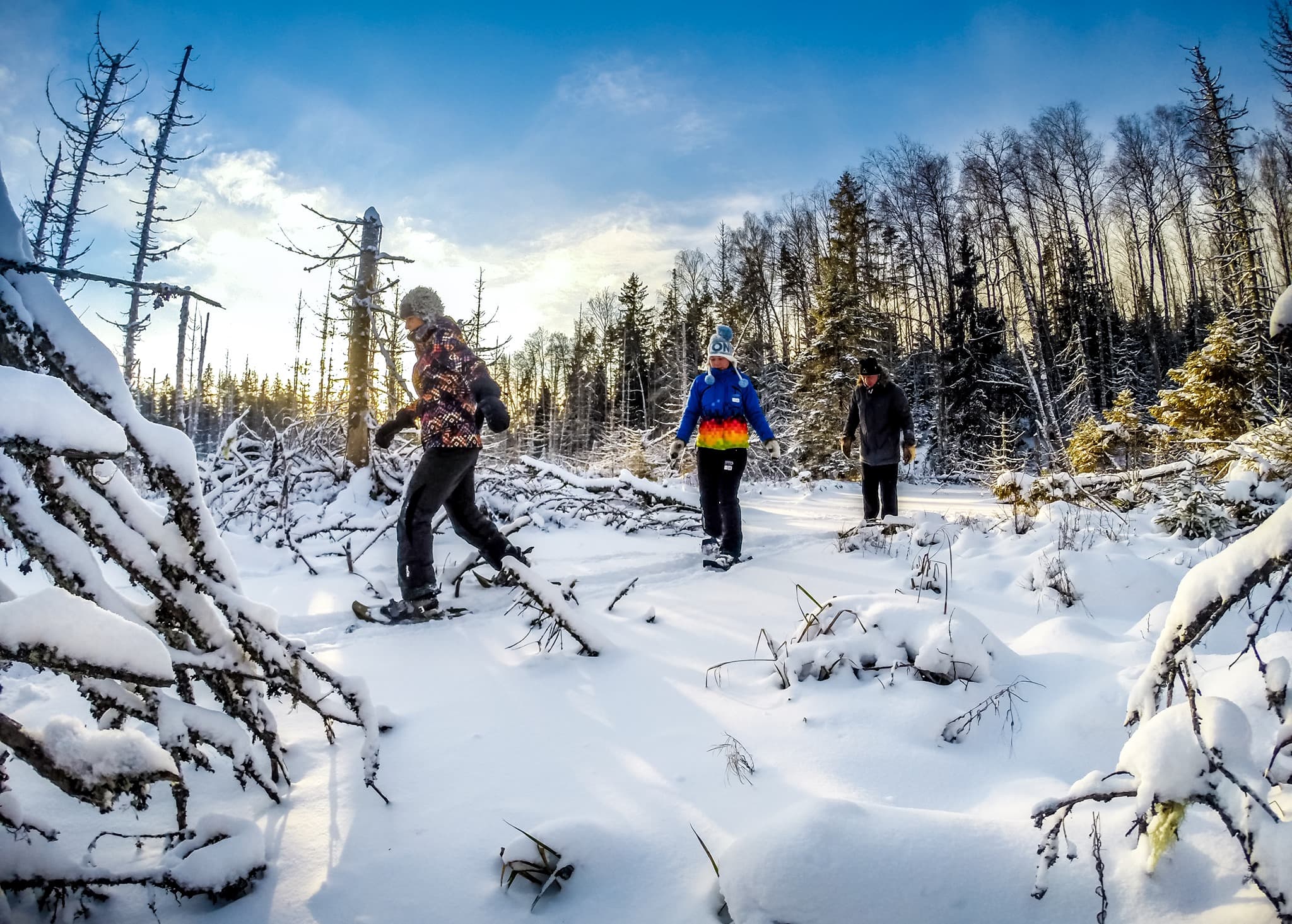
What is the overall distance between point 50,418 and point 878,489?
664cm

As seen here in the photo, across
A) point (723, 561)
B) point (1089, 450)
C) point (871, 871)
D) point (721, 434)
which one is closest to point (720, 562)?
point (723, 561)

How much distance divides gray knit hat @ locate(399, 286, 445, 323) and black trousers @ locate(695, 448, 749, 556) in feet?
8.00

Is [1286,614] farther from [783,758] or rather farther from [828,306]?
[828,306]

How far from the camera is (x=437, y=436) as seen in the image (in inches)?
137

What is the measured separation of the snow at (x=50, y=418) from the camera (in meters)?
0.80

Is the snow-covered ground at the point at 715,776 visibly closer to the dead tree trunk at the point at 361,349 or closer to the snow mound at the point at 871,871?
the snow mound at the point at 871,871

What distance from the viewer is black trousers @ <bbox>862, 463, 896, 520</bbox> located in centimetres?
616

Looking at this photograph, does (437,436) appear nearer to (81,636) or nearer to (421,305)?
(421,305)

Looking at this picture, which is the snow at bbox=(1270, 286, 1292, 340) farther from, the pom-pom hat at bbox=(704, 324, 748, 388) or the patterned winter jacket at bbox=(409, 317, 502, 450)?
the pom-pom hat at bbox=(704, 324, 748, 388)

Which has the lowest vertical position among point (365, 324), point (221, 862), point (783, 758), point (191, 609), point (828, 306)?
point (783, 758)

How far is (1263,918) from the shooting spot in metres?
0.96

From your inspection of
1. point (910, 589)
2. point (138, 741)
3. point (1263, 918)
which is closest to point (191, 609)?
point (138, 741)

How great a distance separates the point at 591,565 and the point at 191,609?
366 cm

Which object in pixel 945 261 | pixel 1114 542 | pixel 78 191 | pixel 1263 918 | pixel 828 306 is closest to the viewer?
pixel 1263 918
